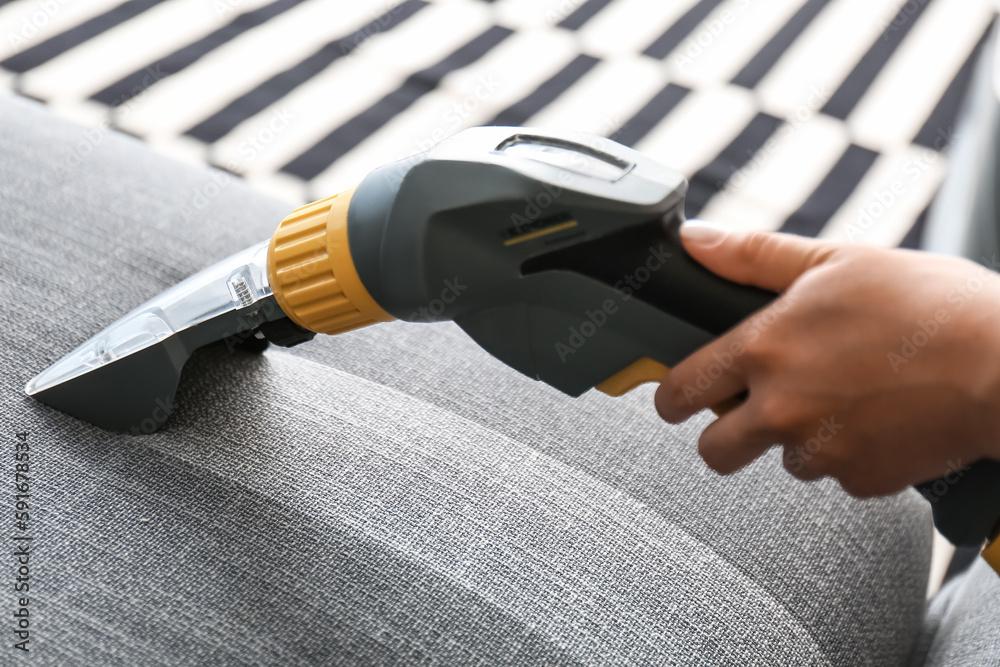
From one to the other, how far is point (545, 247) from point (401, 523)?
0.73 ft

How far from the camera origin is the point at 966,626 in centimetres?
63

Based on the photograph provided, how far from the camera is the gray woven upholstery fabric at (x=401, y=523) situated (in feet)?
A: 1.76

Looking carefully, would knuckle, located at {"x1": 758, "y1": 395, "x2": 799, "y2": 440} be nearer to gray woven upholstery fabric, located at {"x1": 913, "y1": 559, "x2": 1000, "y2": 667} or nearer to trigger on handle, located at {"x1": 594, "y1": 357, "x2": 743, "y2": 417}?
trigger on handle, located at {"x1": 594, "y1": 357, "x2": 743, "y2": 417}

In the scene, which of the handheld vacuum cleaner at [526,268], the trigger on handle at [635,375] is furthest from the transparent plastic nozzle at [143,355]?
the trigger on handle at [635,375]

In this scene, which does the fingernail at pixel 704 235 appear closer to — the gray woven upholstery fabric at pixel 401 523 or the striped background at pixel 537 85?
the gray woven upholstery fabric at pixel 401 523

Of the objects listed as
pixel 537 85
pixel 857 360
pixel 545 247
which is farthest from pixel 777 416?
pixel 537 85

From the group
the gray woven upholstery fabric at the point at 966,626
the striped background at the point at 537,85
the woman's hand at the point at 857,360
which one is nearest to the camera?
the woman's hand at the point at 857,360

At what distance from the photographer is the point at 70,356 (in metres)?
0.64

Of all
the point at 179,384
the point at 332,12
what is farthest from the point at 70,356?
the point at 332,12

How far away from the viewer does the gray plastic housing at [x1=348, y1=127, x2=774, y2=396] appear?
0.49 m

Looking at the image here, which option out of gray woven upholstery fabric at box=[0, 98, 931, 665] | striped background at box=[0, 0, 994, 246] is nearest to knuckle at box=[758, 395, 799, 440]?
gray woven upholstery fabric at box=[0, 98, 931, 665]

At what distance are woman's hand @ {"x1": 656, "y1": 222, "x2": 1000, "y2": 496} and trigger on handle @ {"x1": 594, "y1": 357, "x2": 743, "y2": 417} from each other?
0.02 meters

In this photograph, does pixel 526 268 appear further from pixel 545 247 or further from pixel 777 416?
pixel 777 416

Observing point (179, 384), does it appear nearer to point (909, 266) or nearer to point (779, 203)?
point (909, 266)
